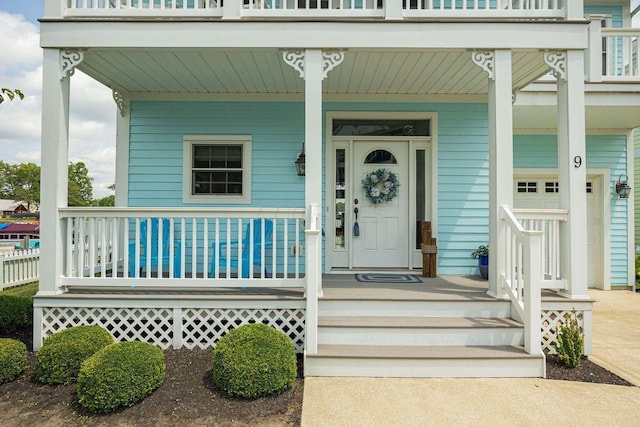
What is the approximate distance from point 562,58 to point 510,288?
8.26 ft

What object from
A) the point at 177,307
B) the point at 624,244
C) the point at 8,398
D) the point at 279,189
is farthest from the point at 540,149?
the point at 8,398

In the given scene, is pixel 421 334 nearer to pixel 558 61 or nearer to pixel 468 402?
pixel 468 402

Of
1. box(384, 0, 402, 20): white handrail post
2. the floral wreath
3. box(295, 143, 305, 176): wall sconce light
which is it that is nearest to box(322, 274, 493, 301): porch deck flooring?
the floral wreath

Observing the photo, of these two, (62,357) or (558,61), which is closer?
(62,357)

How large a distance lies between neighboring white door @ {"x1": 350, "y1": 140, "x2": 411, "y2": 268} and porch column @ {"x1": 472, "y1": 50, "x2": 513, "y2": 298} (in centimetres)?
181

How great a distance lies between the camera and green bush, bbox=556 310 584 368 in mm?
3633

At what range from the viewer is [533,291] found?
3549 millimetres

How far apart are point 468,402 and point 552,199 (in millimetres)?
5503

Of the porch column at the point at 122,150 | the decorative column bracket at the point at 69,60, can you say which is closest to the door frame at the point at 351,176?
the porch column at the point at 122,150

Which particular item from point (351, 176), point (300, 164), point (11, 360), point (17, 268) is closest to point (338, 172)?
point (351, 176)

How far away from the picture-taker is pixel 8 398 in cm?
306

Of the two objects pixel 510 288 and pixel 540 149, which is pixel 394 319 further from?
pixel 540 149

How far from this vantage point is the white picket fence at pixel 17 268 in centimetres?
768

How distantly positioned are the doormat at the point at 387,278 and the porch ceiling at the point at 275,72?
8.67 feet
